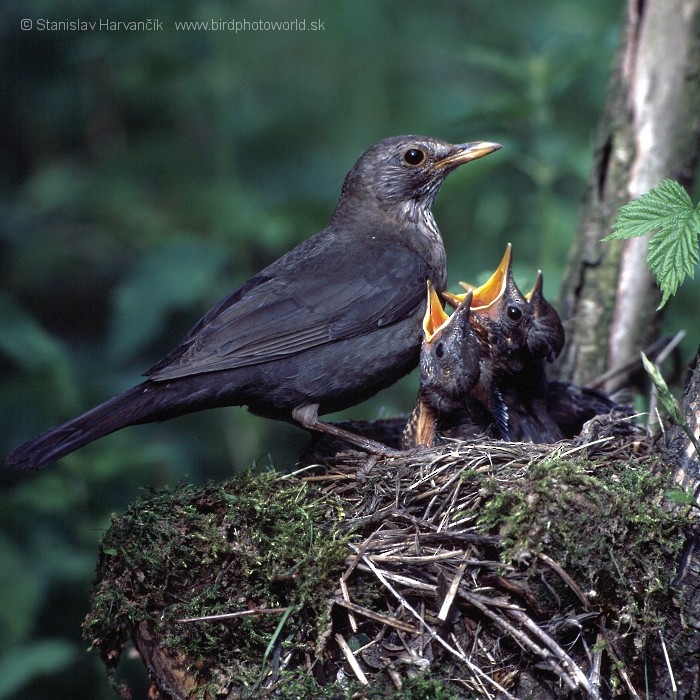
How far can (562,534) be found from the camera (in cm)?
338

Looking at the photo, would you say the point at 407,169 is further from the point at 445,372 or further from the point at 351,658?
the point at 351,658

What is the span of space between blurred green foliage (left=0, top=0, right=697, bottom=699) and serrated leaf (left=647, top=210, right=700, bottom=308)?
192 cm

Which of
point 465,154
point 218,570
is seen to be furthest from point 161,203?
point 218,570

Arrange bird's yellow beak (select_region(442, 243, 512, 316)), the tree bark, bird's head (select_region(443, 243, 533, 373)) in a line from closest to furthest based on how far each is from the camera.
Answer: bird's head (select_region(443, 243, 533, 373)) → bird's yellow beak (select_region(442, 243, 512, 316)) → the tree bark

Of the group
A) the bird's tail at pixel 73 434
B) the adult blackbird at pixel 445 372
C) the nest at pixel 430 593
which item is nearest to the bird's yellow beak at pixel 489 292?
the adult blackbird at pixel 445 372

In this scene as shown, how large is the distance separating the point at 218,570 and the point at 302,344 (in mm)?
1313

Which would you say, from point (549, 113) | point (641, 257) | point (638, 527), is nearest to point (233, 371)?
point (638, 527)

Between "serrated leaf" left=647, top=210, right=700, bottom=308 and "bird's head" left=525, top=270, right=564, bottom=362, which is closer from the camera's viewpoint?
"serrated leaf" left=647, top=210, right=700, bottom=308

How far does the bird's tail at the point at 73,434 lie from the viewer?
4.08 metres

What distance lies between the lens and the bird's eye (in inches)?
213

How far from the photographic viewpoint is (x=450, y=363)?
4602 millimetres

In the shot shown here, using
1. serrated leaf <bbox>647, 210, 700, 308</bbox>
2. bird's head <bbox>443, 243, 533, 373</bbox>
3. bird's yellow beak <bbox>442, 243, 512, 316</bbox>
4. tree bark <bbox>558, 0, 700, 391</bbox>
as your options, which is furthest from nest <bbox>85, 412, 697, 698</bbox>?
tree bark <bbox>558, 0, 700, 391</bbox>

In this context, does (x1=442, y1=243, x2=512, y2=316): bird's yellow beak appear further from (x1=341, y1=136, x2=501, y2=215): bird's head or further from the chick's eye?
(x1=341, y1=136, x2=501, y2=215): bird's head

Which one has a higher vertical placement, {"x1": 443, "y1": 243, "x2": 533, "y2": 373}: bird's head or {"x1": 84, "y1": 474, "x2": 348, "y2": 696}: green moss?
{"x1": 443, "y1": 243, "x2": 533, "y2": 373}: bird's head
